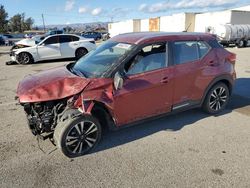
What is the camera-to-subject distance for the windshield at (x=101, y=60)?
4141mm

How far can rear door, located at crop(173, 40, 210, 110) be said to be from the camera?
457cm

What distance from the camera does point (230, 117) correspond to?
522cm

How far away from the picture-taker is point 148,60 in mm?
4293

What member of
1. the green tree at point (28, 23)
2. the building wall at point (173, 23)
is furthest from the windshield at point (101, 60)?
the green tree at point (28, 23)

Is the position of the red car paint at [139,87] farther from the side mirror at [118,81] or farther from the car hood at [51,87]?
the side mirror at [118,81]

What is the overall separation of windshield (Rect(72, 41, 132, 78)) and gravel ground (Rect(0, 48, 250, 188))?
1144mm

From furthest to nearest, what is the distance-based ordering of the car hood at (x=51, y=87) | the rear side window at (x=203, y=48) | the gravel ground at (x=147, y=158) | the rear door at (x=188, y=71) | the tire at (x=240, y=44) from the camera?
the tire at (x=240, y=44)
the rear side window at (x=203, y=48)
the rear door at (x=188, y=71)
the car hood at (x=51, y=87)
the gravel ground at (x=147, y=158)

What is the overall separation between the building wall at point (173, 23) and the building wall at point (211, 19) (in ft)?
7.78

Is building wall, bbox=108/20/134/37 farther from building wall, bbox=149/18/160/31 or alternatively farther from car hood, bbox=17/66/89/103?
car hood, bbox=17/66/89/103

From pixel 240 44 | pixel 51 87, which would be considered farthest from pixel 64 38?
pixel 240 44

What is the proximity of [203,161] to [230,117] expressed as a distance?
6.46ft

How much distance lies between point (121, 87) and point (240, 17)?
32.7 metres

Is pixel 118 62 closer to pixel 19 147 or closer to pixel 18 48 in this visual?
pixel 19 147

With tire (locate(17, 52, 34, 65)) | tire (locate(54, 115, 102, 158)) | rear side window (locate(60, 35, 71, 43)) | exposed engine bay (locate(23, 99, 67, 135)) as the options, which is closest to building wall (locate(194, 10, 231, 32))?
rear side window (locate(60, 35, 71, 43))
